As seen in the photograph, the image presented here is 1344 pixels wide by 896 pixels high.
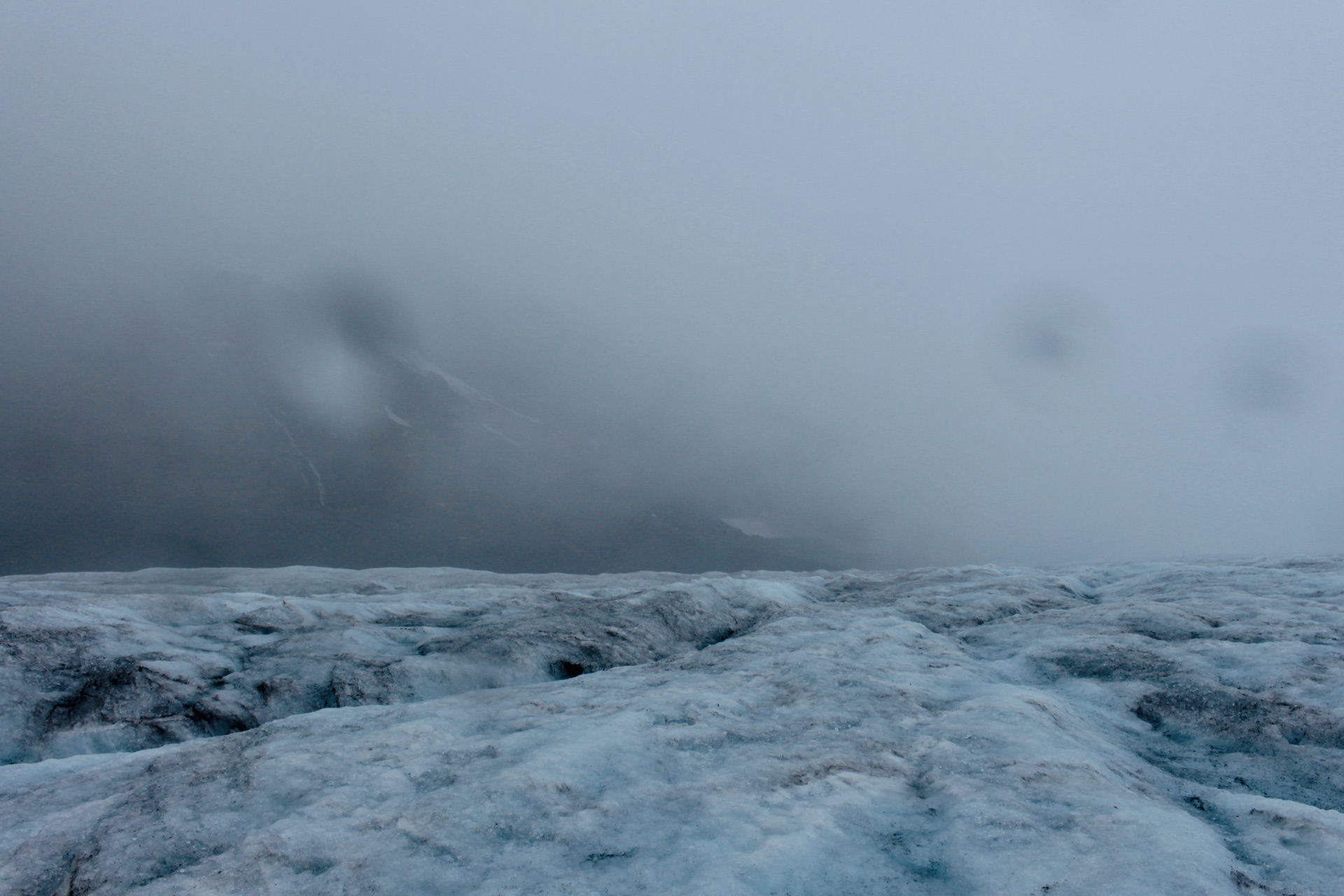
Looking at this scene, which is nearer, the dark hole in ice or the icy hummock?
the icy hummock

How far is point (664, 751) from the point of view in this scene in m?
7.05

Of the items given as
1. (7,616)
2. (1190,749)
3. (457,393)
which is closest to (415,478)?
(457,393)

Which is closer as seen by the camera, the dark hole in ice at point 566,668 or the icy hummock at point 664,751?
the icy hummock at point 664,751

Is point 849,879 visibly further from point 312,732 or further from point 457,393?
point 457,393

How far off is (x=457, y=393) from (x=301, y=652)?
430ft

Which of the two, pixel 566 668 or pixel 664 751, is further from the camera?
pixel 566 668

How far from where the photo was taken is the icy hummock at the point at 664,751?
16.3ft

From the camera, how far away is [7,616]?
10.8 m

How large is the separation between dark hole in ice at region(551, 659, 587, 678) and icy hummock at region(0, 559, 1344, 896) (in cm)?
6

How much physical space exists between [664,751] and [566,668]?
17.6 ft

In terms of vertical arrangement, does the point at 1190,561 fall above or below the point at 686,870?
above

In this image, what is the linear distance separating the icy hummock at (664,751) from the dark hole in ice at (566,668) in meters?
0.06

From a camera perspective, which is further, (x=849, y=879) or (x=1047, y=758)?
(x=1047, y=758)

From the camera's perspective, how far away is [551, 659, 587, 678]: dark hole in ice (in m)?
11.9
